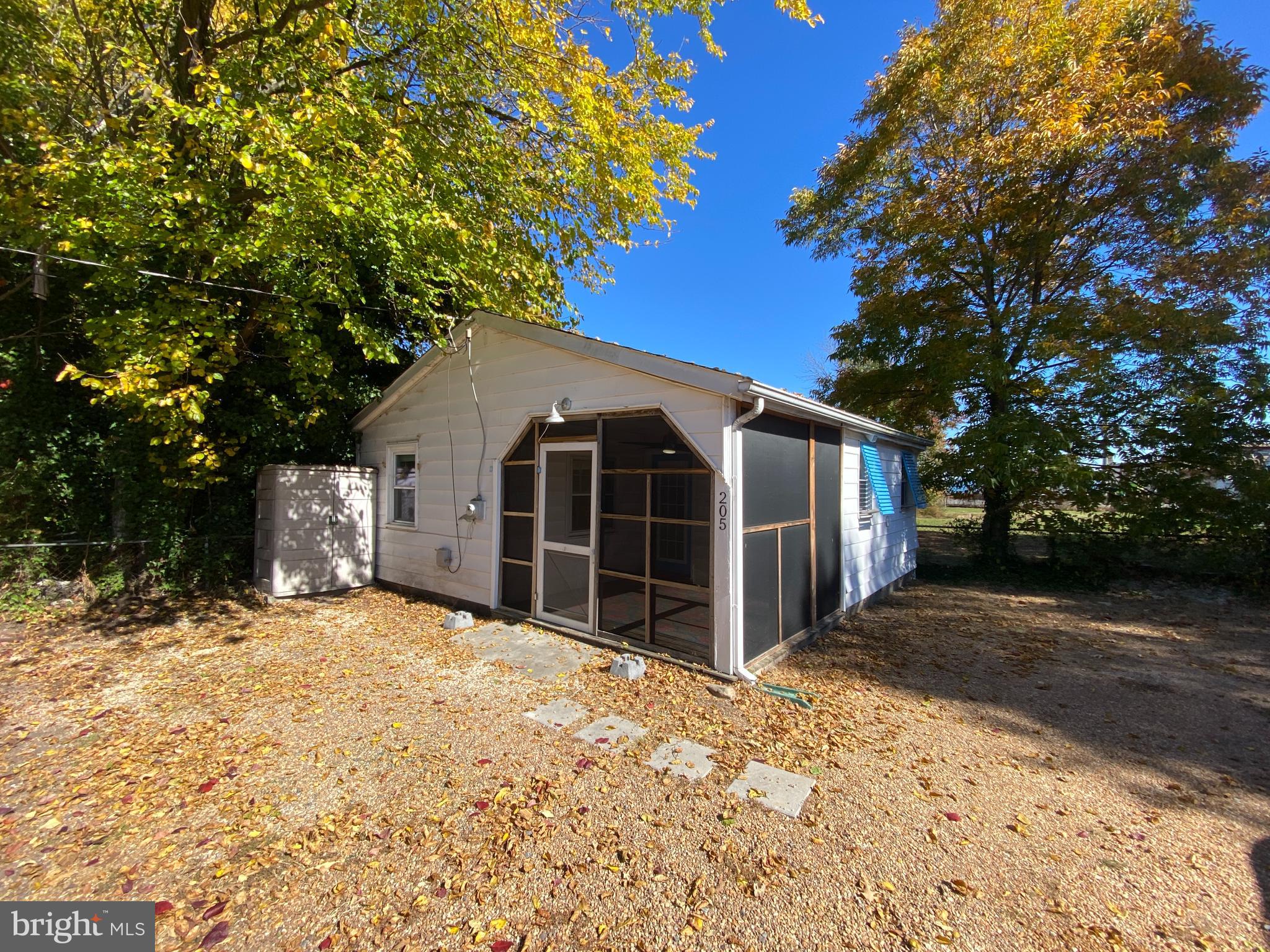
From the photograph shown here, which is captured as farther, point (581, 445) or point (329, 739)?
point (581, 445)

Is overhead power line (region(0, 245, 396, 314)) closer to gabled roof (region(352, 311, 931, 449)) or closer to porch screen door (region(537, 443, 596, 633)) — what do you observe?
gabled roof (region(352, 311, 931, 449))

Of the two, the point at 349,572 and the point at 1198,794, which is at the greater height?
the point at 349,572

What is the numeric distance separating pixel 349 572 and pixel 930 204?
44.6 feet

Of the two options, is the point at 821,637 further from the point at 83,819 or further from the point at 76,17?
the point at 76,17

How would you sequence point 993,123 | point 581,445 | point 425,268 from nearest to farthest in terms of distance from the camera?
point 581,445 < point 425,268 < point 993,123

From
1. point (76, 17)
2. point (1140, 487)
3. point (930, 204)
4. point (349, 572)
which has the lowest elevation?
point (349, 572)

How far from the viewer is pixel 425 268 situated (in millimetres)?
6648

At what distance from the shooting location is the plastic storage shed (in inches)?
268

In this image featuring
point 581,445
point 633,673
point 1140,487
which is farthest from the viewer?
point 1140,487

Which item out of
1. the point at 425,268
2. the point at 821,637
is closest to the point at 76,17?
the point at 425,268

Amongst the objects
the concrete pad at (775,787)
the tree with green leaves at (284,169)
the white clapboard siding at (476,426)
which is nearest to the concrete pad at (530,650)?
the white clapboard siding at (476,426)

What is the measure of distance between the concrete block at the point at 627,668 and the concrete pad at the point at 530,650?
421 mm

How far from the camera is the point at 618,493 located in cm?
751

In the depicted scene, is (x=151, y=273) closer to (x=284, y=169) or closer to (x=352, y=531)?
(x=284, y=169)
